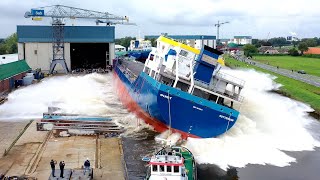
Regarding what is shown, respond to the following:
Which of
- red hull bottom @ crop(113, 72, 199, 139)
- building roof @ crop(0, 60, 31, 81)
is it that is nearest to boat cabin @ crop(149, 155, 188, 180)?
red hull bottom @ crop(113, 72, 199, 139)

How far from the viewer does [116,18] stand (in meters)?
99.5

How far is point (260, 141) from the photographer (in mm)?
29016

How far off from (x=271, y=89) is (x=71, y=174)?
4871 cm

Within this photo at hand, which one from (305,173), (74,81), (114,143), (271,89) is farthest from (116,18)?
(305,173)

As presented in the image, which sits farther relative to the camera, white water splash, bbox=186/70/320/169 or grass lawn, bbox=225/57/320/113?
grass lawn, bbox=225/57/320/113

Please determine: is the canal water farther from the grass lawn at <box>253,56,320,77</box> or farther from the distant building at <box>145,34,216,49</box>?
the grass lawn at <box>253,56,320,77</box>

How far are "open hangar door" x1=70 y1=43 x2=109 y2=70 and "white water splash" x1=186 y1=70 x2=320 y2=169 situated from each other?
4303cm

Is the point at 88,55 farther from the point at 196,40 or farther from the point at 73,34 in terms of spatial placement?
the point at 196,40

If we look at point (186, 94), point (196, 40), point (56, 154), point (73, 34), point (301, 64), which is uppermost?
point (73, 34)

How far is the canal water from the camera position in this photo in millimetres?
24156

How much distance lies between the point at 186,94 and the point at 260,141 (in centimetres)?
726

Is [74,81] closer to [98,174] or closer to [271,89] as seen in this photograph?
[271,89]

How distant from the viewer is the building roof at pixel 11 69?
5113 centimetres

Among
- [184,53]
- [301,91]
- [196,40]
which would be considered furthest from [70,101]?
[301,91]
